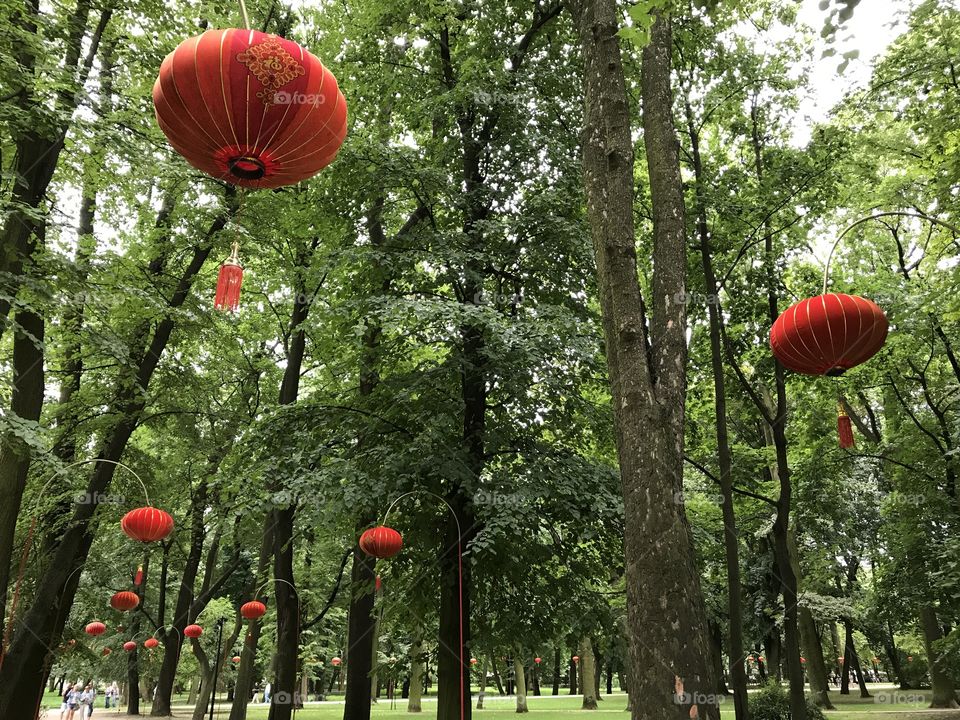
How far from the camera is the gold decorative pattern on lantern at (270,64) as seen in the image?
345 cm

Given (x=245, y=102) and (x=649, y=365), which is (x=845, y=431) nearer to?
(x=649, y=365)

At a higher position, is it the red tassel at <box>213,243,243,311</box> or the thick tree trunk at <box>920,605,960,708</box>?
the red tassel at <box>213,243,243,311</box>

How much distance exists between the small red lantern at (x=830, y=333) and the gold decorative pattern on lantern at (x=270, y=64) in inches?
187

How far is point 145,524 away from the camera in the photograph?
10.7 metres

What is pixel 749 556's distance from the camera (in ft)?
91.8

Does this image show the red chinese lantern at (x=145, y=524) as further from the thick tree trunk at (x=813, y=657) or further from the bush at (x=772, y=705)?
the thick tree trunk at (x=813, y=657)

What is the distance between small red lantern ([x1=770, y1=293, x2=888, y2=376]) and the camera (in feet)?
19.2

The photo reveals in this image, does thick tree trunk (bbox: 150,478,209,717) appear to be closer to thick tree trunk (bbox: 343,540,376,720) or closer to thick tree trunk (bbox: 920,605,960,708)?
thick tree trunk (bbox: 343,540,376,720)

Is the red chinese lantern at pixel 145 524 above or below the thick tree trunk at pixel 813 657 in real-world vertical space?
above

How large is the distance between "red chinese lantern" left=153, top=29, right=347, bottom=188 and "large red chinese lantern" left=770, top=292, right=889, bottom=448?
14.6ft

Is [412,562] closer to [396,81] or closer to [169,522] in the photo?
[169,522]
